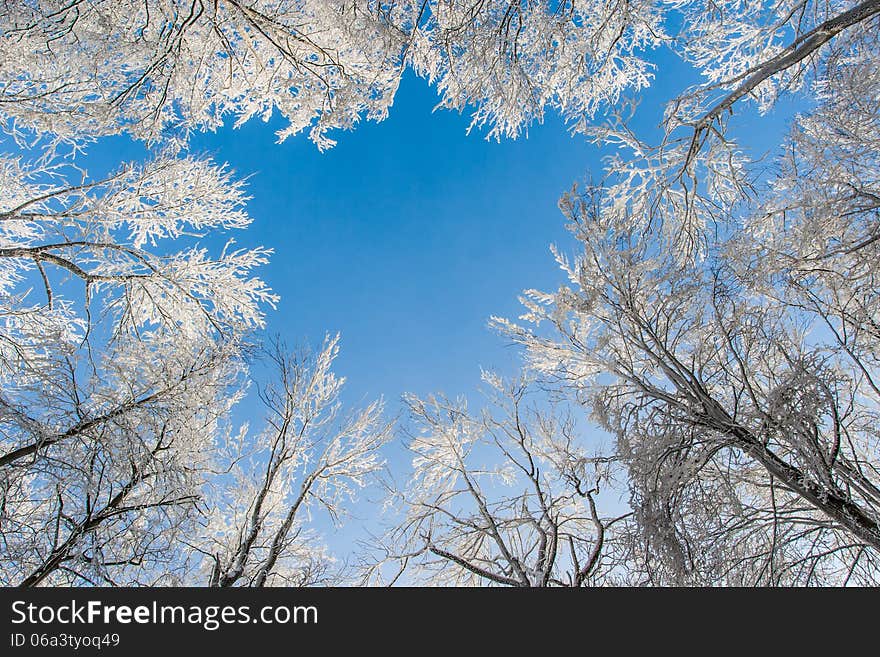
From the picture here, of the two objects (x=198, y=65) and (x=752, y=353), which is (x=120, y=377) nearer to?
(x=198, y=65)

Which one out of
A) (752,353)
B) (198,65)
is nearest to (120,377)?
(198,65)

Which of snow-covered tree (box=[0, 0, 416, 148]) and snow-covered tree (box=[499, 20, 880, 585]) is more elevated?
snow-covered tree (box=[0, 0, 416, 148])

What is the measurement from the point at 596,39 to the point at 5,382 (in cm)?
956

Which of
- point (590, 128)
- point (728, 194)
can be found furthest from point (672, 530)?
point (590, 128)

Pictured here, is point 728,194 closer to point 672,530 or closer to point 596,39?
point 596,39

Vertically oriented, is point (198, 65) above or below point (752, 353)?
above

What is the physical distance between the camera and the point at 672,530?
399 cm

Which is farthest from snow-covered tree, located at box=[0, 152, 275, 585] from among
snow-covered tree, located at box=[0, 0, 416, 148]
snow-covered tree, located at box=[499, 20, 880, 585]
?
snow-covered tree, located at box=[499, 20, 880, 585]

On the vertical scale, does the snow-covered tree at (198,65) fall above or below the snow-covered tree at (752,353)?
above

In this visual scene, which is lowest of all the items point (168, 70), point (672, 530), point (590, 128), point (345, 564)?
point (672, 530)

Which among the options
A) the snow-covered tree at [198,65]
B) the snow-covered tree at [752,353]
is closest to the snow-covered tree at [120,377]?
the snow-covered tree at [198,65]

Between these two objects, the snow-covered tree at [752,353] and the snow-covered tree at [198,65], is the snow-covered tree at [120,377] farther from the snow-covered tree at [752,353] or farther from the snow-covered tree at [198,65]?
the snow-covered tree at [752,353]

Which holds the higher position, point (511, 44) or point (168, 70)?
point (168, 70)

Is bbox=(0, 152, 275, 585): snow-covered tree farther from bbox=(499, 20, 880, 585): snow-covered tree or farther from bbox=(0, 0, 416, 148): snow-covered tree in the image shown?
bbox=(499, 20, 880, 585): snow-covered tree
